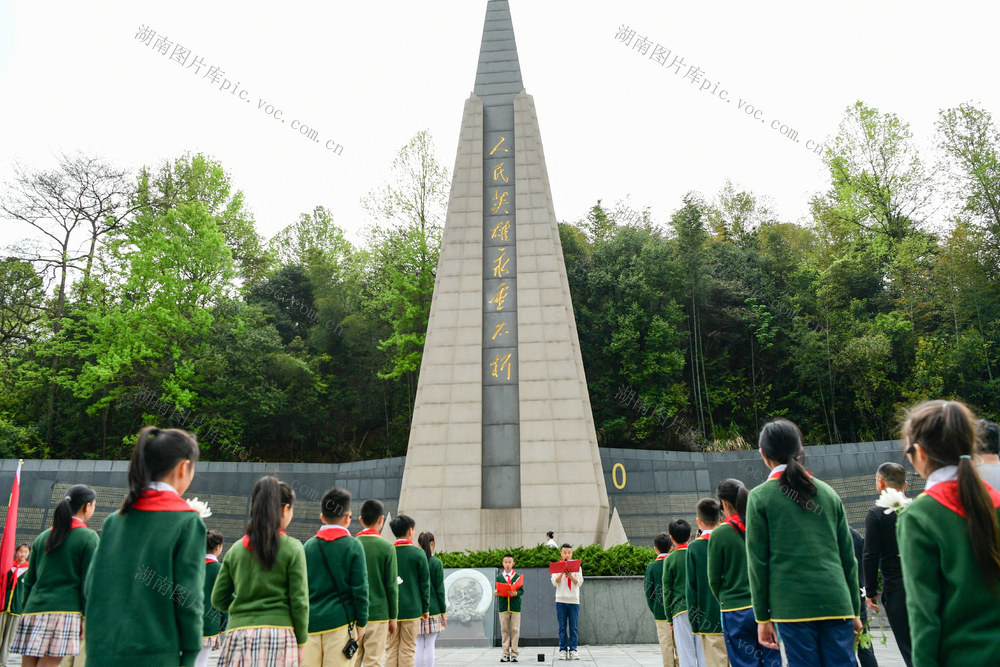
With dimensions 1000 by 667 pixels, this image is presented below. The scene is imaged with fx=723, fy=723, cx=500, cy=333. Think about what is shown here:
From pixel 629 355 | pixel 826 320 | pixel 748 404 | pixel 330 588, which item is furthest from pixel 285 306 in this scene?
pixel 330 588

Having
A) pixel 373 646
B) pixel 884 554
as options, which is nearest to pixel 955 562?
pixel 884 554

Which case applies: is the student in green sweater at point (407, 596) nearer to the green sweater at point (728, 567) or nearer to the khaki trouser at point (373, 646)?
the khaki trouser at point (373, 646)

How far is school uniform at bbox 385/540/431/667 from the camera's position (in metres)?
5.33

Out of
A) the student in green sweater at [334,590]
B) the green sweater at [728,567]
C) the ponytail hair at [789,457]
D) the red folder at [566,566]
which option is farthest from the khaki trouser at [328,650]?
the red folder at [566,566]

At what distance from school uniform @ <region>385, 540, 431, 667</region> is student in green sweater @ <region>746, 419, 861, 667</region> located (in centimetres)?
284

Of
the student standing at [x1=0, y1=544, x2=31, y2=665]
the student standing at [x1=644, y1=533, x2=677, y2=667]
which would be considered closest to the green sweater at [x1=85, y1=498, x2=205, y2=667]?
the student standing at [x1=644, y1=533, x2=677, y2=667]

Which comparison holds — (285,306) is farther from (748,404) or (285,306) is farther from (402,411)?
(748,404)

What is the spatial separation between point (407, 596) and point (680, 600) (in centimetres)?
199

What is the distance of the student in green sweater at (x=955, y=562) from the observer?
187 cm

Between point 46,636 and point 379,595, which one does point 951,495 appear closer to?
point 379,595

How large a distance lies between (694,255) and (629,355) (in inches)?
177

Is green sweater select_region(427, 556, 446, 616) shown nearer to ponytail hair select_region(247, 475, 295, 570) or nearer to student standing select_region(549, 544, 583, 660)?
ponytail hair select_region(247, 475, 295, 570)

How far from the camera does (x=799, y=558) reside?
309cm

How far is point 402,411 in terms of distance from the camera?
81.6 ft
